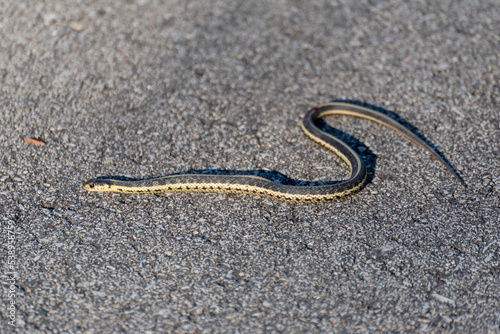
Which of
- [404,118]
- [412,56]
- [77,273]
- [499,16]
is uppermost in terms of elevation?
[499,16]

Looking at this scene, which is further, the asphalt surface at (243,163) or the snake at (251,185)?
the snake at (251,185)

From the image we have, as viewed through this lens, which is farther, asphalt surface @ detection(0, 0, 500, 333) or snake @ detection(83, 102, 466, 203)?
snake @ detection(83, 102, 466, 203)

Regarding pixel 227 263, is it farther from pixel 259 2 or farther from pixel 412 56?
pixel 259 2

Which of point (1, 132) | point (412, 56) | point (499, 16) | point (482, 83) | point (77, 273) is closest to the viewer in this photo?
point (77, 273)

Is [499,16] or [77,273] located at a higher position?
[499,16]

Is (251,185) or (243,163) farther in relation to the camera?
(243,163)

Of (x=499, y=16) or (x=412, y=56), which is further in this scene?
(x=499, y=16)

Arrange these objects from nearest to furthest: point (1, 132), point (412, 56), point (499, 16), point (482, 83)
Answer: point (1, 132), point (482, 83), point (412, 56), point (499, 16)

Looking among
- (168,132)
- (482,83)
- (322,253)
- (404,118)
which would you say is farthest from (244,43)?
(322,253)
